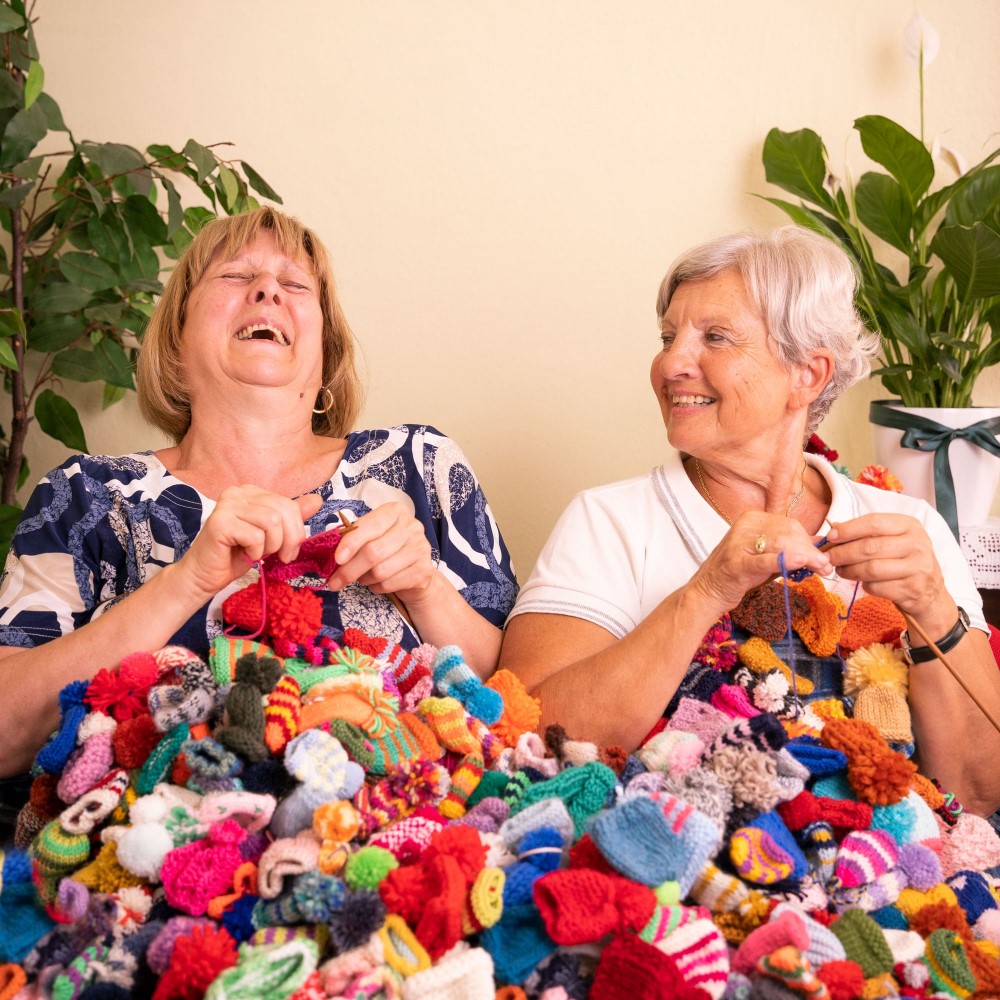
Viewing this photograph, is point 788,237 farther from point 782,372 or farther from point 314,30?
point 314,30

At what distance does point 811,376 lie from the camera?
1504 mm

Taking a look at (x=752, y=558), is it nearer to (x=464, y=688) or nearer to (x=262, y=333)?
(x=464, y=688)

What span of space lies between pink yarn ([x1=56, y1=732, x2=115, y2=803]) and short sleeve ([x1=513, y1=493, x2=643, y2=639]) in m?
0.60

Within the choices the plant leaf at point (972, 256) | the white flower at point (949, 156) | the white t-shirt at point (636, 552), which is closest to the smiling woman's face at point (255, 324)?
the white t-shirt at point (636, 552)

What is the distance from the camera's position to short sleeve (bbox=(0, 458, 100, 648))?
132cm

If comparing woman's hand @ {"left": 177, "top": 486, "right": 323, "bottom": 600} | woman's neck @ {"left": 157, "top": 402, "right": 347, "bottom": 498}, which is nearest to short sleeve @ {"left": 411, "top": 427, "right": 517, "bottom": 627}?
woman's neck @ {"left": 157, "top": 402, "right": 347, "bottom": 498}

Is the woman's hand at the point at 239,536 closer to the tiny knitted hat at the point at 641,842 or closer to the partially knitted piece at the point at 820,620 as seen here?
the tiny knitted hat at the point at 641,842

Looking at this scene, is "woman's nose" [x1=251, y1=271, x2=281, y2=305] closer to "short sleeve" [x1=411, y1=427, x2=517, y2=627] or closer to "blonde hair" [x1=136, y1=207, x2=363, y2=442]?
"blonde hair" [x1=136, y1=207, x2=363, y2=442]

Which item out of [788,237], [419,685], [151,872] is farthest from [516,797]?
[788,237]

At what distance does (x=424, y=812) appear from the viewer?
101cm

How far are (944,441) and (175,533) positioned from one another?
57.0 inches

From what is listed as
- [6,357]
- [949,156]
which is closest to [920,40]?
[949,156]

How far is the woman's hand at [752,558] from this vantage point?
1.18 meters

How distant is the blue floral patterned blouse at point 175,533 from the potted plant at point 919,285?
94 centimetres
